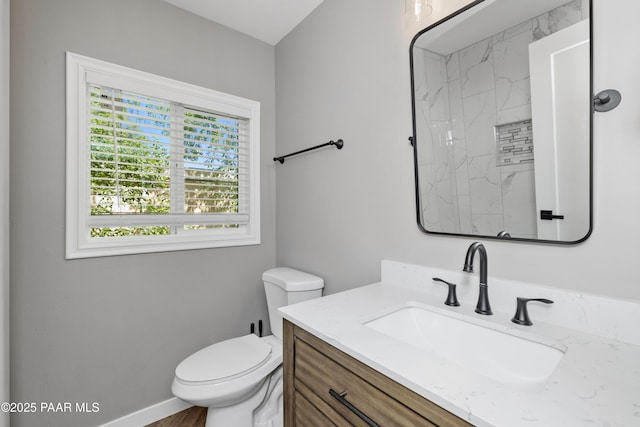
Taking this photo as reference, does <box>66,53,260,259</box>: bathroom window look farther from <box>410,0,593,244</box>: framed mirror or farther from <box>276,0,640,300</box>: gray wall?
<box>410,0,593,244</box>: framed mirror

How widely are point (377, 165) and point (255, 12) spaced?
4.36ft

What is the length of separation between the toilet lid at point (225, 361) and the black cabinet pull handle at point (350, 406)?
73 cm

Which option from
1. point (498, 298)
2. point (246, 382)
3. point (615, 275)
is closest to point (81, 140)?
point (246, 382)

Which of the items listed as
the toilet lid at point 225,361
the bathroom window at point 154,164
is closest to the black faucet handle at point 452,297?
the toilet lid at point 225,361

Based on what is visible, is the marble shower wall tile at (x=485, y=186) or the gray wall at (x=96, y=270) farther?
the gray wall at (x=96, y=270)

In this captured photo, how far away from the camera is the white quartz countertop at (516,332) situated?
1.72ft

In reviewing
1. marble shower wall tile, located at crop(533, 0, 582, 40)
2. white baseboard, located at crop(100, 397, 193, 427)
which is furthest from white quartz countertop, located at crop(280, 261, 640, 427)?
white baseboard, located at crop(100, 397, 193, 427)

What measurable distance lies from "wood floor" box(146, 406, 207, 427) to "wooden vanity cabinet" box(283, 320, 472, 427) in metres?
1.00

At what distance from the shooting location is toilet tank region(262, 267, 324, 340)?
168 centimetres

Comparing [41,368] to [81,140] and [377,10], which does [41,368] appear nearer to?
[81,140]

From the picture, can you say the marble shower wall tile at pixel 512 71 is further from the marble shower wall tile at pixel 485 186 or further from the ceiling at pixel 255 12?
the ceiling at pixel 255 12

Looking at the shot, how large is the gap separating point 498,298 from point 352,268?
0.73 metres

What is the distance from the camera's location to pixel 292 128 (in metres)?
2.07

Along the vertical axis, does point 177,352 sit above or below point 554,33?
below
